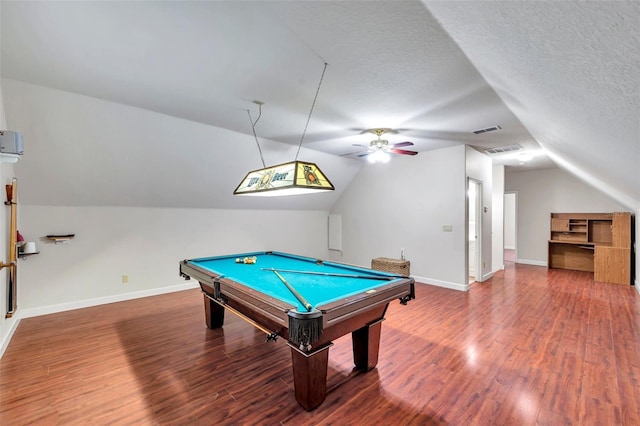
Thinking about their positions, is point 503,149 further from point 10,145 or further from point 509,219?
point 10,145

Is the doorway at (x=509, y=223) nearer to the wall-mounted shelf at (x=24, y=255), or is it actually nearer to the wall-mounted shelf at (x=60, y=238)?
the wall-mounted shelf at (x=60, y=238)

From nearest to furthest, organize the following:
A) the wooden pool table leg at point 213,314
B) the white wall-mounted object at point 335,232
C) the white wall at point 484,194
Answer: the wooden pool table leg at point 213,314 → the white wall at point 484,194 → the white wall-mounted object at point 335,232

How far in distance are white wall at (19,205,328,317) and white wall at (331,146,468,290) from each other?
246 centimetres

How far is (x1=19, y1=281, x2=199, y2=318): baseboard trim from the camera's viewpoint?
3812 millimetres

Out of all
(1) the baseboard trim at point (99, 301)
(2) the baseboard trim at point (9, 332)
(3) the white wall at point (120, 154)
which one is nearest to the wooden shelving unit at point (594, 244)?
(3) the white wall at point (120, 154)

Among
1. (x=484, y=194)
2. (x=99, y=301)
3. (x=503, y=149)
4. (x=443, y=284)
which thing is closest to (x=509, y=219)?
(x=484, y=194)

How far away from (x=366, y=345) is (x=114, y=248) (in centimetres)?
427

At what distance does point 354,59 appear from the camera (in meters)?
2.22

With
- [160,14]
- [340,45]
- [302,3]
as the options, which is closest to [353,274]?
[340,45]

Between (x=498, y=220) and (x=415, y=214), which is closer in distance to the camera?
(x=415, y=214)

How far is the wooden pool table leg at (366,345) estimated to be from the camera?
241cm

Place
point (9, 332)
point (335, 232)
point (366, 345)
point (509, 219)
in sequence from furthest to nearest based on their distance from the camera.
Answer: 1. point (509, 219)
2. point (335, 232)
3. point (9, 332)
4. point (366, 345)

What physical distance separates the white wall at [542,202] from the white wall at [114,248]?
7.20 m

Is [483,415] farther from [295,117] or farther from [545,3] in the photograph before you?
[295,117]
